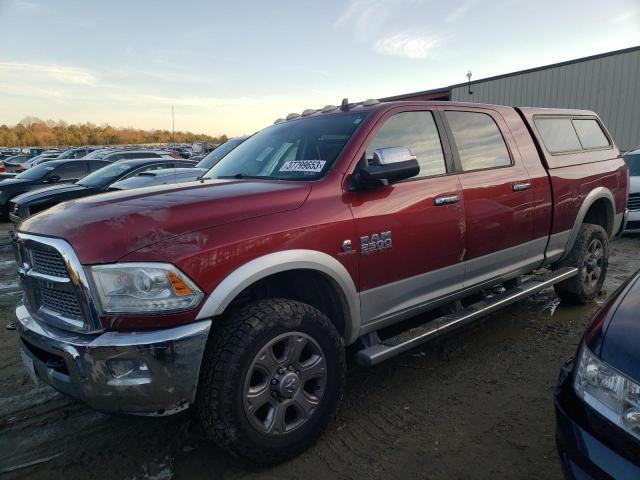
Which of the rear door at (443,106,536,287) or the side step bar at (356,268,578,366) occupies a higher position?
the rear door at (443,106,536,287)

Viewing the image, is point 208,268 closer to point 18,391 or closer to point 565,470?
point 565,470

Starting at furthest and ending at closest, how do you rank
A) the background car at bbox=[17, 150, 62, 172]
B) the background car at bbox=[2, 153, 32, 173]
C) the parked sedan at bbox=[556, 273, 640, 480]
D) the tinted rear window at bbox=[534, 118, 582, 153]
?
the background car at bbox=[2, 153, 32, 173], the background car at bbox=[17, 150, 62, 172], the tinted rear window at bbox=[534, 118, 582, 153], the parked sedan at bbox=[556, 273, 640, 480]

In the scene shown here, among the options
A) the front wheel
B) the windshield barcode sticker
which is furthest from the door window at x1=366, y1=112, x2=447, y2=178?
the front wheel

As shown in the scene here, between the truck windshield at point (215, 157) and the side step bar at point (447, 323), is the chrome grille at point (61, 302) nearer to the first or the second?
the side step bar at point (447, 323)

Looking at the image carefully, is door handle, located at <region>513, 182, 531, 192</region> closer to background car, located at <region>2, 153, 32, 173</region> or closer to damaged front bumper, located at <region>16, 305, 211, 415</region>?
damaged front bumper, located at <region>16, 305, 211, 415</region>

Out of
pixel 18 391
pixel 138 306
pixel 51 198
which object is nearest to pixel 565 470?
pixel 138 306

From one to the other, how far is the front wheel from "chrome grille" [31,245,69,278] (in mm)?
795

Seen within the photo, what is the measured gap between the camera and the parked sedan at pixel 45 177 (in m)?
11.0

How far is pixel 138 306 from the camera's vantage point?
205cm

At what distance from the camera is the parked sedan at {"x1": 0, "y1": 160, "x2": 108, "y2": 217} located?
11.0 metres

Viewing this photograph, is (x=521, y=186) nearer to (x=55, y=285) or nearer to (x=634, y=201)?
(x=55, y=285)

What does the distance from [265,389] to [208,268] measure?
713 mm

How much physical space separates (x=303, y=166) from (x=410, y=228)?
2.63 feet

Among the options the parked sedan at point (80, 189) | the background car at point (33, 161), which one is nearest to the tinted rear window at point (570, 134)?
the parked sedan at point (80, 189)
